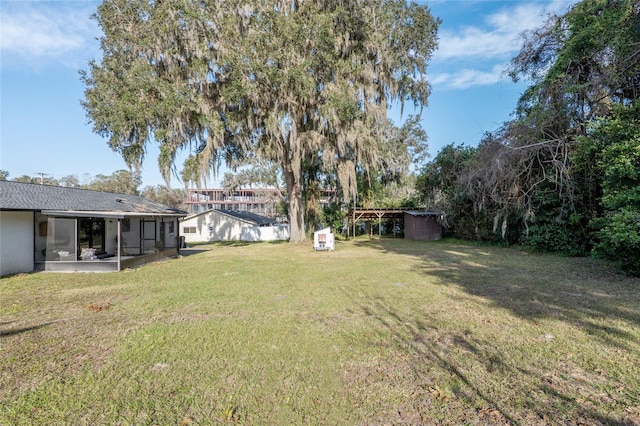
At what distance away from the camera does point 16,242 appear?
868 centimetres

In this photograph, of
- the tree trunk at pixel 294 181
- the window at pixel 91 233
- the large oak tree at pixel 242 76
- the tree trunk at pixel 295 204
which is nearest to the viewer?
the window at pixel 91 233

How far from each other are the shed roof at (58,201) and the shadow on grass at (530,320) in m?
9.28

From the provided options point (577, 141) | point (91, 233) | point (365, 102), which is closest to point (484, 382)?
point (577, 141)

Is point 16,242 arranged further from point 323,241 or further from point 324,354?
point 323,241

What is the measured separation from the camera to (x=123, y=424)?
7.39ft

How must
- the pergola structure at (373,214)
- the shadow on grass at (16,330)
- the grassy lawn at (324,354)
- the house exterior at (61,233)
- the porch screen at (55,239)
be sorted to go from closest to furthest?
the grassy lawn at (324,354), the shadow on grass at (16,330), the house exterior at (61,233), the porch screen at (55,239), the pergola structure at (373,214)

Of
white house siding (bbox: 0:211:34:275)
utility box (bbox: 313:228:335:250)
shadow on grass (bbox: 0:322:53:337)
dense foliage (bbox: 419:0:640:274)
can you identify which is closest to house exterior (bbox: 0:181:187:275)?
white house siding (bbox: 0:211:34:275)

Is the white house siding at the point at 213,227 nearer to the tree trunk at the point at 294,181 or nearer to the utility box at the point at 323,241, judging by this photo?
the tree trunk at the point at 294,181

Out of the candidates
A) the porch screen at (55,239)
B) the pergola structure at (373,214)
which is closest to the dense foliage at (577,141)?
the pergola structure at (373,214)

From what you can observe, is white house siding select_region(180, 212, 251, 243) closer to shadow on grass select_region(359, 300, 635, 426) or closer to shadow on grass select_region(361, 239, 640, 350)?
shadow on grass select_region(361, 239, 640, 350)

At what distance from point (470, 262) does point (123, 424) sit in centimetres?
997

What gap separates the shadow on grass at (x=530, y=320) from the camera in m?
2.45

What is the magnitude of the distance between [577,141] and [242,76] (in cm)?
1170

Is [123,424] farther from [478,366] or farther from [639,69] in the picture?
[639,69]
